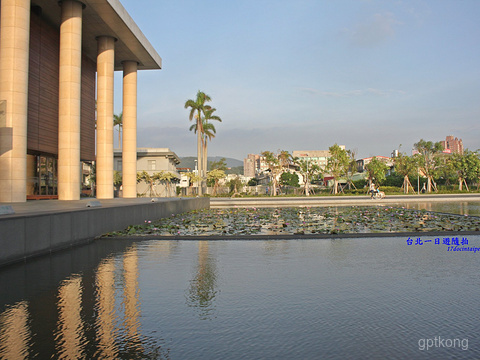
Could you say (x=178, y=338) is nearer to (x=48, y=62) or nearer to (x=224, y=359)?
(x=224, y=359)

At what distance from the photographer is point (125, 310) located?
466 centimetres

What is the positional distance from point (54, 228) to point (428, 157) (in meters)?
66.9

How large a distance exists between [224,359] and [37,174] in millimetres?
27100

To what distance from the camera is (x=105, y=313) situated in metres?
4.55

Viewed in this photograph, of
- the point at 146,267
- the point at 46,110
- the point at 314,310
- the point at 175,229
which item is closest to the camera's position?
the point at 314,310

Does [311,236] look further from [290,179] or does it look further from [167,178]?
A: [290,179]

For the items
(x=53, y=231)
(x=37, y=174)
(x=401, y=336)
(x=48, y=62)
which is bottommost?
(x=401, y=336)

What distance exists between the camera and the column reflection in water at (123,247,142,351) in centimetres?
377

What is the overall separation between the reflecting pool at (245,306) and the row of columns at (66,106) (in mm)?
11174

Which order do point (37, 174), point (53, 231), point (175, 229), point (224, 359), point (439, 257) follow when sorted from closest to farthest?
point (224, 359) → point (439, 257) → point (53, 231) → point (175, 229) → point (37, 174)

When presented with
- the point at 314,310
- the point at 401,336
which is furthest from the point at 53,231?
the point at 401,336

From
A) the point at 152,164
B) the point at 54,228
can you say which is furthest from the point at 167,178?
the point at 54,228

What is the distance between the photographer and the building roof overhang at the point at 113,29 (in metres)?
22.8

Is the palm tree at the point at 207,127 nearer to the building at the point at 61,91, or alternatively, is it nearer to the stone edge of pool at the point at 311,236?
the building at the point at 61,91
